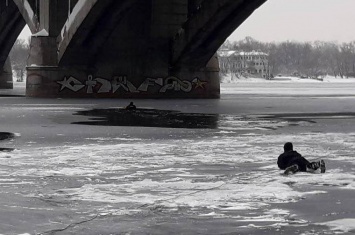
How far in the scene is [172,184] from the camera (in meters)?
11.0

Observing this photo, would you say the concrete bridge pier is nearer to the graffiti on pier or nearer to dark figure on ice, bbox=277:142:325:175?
the graffiti on pier

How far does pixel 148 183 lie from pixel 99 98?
136 ft

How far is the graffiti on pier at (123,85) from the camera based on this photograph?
170ft

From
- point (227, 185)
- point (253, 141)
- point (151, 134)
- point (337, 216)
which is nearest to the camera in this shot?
point (337, 216)

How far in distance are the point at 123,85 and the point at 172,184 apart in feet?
137

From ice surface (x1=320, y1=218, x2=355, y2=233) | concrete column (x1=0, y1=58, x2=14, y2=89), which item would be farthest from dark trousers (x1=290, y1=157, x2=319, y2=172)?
concrete column (x1=0, y1=58, x2=14, y2=89)

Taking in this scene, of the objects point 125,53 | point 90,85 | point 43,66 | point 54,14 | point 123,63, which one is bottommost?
point 90,85

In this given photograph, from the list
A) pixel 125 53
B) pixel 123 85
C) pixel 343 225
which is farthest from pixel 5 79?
pixel 343 225

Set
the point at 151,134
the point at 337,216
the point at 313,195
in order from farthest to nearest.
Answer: the point at 151,134, the point at 313,195, the point at 337,216

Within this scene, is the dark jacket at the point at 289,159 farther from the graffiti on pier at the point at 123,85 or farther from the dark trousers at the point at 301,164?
the graffiti on pier at the point at 123,85

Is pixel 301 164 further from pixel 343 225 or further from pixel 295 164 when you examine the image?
pixel 343 225

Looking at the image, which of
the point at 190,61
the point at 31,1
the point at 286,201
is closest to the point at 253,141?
the point at 286,201

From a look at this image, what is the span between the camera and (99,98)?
52094 millimetres

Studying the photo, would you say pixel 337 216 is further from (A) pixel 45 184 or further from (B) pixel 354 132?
(B) pixel 354 132
